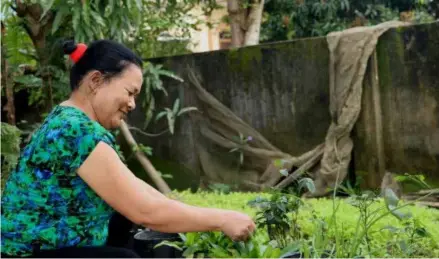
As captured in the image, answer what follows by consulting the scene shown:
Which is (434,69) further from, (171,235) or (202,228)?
(202,228)

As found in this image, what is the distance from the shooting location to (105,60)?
1.98m

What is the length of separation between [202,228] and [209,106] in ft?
14.4

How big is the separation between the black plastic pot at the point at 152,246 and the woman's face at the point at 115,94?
25.1 inches

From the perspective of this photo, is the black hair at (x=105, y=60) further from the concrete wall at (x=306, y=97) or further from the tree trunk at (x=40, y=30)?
the tree trunk at (x=40, y=30)

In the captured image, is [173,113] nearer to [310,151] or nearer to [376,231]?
[310,151]

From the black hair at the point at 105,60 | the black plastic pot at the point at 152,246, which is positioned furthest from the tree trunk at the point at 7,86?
the black hair at the point at 105,60

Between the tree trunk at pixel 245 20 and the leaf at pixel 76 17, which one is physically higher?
the tree trunk at pixel 245 20

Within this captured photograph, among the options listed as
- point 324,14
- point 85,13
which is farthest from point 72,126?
point 324,14

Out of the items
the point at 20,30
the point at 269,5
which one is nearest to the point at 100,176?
the point at 20,30

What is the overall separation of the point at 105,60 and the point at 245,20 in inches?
256

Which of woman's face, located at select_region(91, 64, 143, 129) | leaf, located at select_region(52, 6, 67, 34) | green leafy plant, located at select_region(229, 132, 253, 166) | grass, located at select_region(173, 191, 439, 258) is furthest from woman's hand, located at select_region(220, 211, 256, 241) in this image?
green leafy plant, located at select_region(229, 132, 253, 166)

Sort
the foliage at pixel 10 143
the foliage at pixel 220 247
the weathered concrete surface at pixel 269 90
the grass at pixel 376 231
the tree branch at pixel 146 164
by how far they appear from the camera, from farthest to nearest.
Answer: the tree branch at pixel 146 164
the weathered concrete surface at pixel 269 90
the foliage at pixel 10 143
the grass at pixel 376 231
the foliage at pixel 220 247

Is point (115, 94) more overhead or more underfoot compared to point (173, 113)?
more overhead

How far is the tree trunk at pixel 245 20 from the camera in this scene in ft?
26.7
